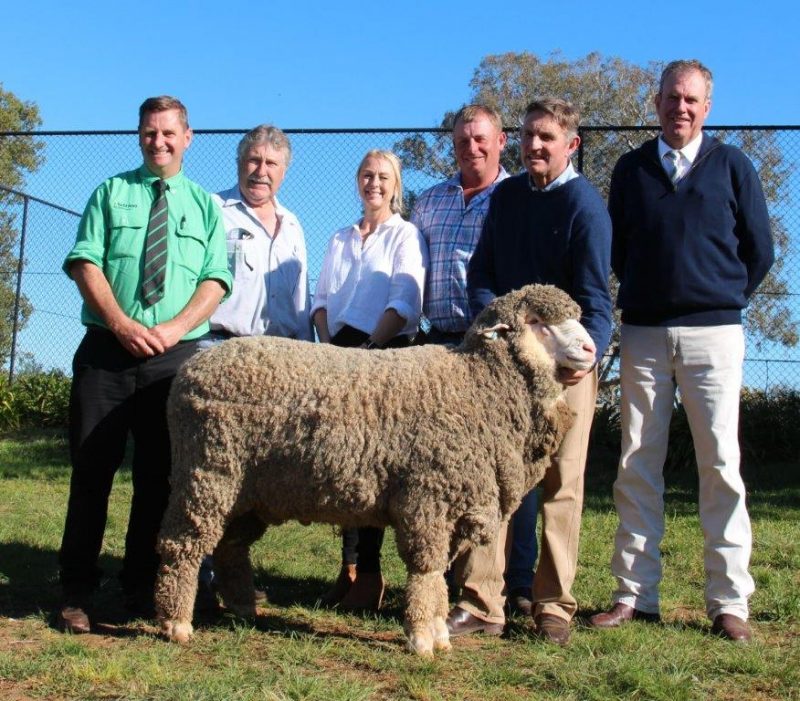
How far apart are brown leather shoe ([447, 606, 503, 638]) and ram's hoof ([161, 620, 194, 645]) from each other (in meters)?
1.19

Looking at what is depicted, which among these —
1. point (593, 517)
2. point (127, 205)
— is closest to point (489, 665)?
point (127, 205)

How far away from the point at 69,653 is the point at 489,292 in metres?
2.50

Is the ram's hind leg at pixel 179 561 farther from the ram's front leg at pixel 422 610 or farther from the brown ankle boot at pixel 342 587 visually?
the brown ankle boot at pixel 342 587

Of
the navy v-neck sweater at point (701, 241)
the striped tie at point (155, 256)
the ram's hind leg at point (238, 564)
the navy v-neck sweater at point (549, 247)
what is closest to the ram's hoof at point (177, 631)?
the ram's hind leg at point (238, 564)

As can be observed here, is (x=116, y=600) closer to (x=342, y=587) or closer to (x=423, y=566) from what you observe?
(x=342, y=587)

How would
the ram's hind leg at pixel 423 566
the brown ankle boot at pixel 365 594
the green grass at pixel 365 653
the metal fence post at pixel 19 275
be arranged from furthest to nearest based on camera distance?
the metal fence post at pixel 19 275
the brown ankle boot at pixel 365 594
the ram's hind leg at pixel 423 566
the green grass at pixel 365 653

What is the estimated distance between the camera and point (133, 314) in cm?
453

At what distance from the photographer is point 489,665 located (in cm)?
396

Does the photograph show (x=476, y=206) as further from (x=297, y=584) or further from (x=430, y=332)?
(x=297, y=584)

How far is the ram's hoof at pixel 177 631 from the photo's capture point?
4.18 m

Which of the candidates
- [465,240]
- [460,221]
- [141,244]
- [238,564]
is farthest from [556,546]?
[141,244]

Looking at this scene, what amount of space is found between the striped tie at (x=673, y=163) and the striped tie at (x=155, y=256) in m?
2.51

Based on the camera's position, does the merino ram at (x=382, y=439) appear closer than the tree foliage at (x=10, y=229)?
Yes

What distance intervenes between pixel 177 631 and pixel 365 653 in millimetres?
848
